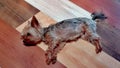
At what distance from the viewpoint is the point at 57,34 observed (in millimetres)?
1185

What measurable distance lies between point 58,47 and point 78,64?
0.43ft

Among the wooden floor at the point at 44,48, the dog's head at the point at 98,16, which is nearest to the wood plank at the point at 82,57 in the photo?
the wooden floor at the point at 44,48

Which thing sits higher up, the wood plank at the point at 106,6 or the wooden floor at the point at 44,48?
the wood plank at the point at 106,6

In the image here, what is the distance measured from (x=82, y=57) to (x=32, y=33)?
0.28 meters

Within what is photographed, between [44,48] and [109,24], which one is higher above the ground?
[109,24]

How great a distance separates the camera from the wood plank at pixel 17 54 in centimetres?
117

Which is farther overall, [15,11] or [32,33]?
[15,11]

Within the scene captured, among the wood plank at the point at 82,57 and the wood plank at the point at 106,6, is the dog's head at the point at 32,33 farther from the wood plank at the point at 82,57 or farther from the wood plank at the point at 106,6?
the wood plank at the point at 106,6

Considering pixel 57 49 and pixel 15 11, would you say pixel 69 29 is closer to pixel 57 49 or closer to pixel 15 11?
pixel 57 49

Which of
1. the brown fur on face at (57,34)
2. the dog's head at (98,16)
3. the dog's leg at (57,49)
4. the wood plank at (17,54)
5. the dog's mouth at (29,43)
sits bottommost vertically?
the wood plank at (17,54)

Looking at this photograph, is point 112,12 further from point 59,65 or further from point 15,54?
point 15,54

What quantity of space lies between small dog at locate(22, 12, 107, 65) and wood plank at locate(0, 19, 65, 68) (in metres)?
0.03

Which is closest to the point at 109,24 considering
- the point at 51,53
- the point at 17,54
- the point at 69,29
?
the point at 69,29

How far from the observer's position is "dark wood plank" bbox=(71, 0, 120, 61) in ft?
3.94
